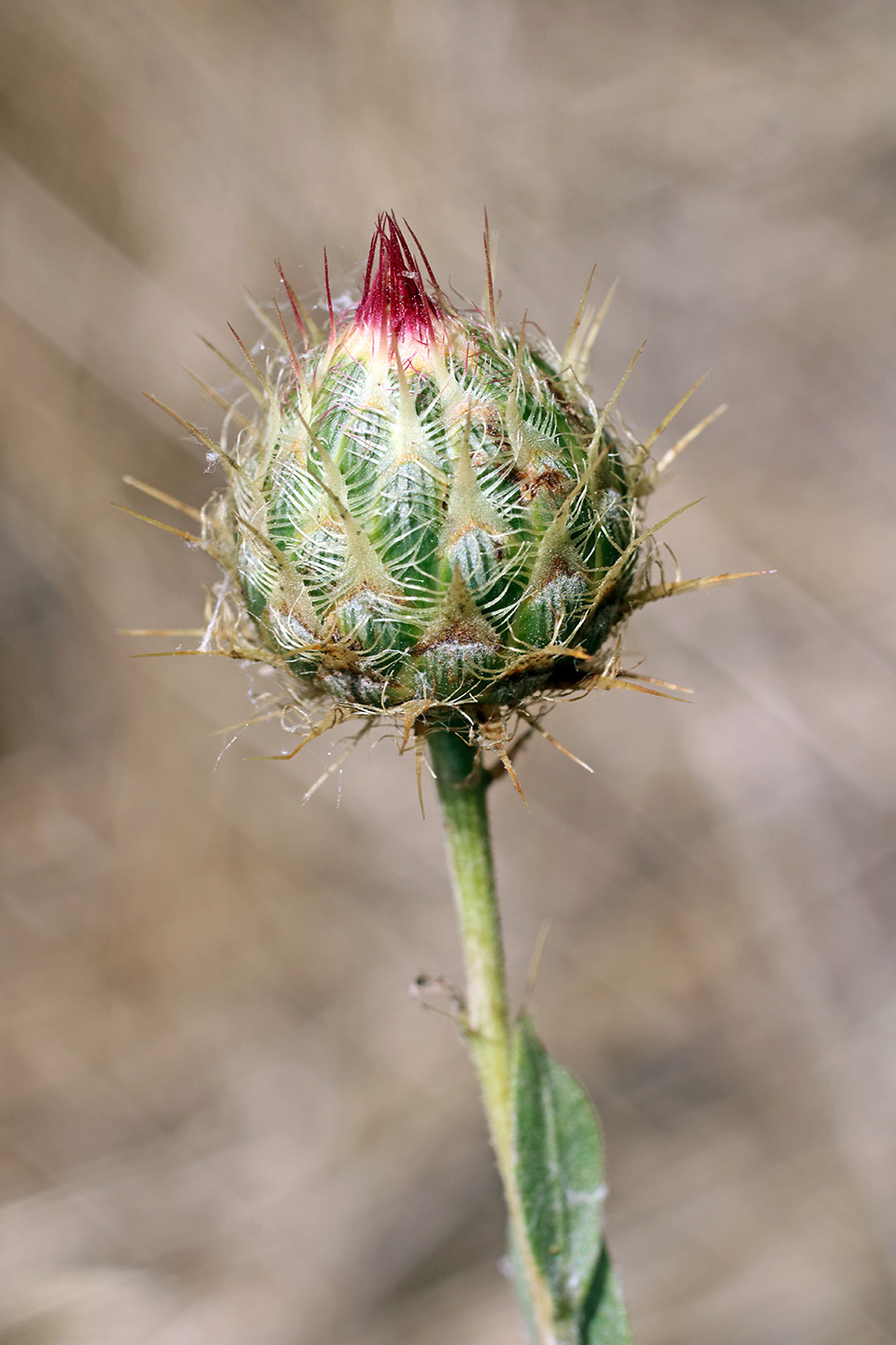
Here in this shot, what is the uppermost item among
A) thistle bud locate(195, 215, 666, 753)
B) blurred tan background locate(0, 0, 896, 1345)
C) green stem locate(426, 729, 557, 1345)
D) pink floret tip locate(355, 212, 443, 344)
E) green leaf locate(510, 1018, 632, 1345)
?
blurred tan background locate(0, 0, 896, 1345)

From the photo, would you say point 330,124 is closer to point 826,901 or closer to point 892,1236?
point 826,901

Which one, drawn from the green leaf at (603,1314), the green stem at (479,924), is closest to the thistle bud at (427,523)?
the green stem at (479,924)

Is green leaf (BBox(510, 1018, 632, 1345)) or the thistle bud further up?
the thistle bud

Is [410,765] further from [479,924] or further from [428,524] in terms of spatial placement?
[428,524]

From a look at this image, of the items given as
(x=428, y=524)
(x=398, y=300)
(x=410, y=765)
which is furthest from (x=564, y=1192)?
(x=410, y=765)

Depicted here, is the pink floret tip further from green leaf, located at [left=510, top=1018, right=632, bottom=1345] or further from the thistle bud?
green leaf, located at [left=510, top=1018, right=632, bottom=1345]

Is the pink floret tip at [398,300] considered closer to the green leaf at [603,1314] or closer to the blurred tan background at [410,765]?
the green leaf at [603,1314]

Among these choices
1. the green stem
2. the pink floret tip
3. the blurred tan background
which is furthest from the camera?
the blurred tan background

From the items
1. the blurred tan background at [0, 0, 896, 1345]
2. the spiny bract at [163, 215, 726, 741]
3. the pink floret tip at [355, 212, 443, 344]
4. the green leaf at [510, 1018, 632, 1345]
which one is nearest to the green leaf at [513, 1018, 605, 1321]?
the green leaf at [510, 1018, 632, 1345]

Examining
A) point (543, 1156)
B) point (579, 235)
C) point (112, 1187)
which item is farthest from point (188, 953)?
point (579, 235)
